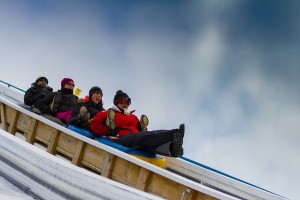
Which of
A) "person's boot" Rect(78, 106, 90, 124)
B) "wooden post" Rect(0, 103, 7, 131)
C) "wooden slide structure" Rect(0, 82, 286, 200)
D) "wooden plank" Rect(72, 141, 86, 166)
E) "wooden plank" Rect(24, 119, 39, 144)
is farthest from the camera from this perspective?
"wooden post" Rect(0, 103, 7, 131)

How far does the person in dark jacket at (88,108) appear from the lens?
4.52 m

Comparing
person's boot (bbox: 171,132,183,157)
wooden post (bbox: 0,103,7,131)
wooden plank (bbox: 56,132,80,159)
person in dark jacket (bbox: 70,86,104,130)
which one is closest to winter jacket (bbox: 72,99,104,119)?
person in dark jacket (bbox: 70,86,104,130)

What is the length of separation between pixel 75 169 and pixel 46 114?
3.54 metres

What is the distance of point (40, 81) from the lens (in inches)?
239

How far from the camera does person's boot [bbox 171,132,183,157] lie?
3.64 m

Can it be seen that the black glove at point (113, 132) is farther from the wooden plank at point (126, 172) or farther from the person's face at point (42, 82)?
the person's face at point (42, 82)

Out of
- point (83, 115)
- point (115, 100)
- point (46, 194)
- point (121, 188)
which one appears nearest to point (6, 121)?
point (83, 115)

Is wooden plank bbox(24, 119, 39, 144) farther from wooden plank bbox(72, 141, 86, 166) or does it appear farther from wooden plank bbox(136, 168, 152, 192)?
wooden plank bbox(136, 168, 152, 192)

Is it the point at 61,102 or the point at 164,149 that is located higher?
the point at 61,102

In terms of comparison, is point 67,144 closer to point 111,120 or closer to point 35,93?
point 111,120

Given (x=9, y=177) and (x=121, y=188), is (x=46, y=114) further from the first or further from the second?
(x=121, y=188)

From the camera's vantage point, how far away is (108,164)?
364cm

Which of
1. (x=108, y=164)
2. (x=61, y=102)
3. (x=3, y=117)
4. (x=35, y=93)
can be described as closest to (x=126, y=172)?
(x=108, y=164)

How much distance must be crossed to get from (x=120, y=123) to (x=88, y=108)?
780 mm
